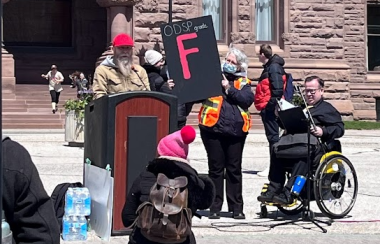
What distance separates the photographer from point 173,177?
17.2ft

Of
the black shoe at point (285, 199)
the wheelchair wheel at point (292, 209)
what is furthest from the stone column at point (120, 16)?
the black shoe at point (285, 199)

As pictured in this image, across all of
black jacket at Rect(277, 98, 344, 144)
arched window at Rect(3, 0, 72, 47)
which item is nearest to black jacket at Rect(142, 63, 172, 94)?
black jacket at Rect(277, 98, 344, 144)

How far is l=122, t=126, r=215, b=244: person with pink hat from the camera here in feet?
17.3

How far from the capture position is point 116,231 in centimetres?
821

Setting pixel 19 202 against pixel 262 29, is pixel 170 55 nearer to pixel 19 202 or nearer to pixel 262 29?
pixel 19 202

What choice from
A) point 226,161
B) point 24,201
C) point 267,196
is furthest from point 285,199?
point 24,201

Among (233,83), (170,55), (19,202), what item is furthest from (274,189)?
(19,202)

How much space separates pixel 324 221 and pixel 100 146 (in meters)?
2.51

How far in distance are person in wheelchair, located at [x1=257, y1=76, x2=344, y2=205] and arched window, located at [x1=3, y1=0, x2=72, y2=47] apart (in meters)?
22.2

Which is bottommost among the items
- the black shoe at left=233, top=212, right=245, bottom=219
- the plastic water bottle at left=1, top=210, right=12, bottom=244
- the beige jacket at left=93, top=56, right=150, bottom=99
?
the black shoe at left=233, top=212, right=245, bottom=219

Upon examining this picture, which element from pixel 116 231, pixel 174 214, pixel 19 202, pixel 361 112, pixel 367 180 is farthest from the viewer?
pixel 361 112

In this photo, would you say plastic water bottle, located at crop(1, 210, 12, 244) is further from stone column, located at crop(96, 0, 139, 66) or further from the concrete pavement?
stone column, located at crop(96, 0, 139, 66)

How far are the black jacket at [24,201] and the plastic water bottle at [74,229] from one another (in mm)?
4801

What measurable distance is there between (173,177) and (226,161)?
4054 mm
